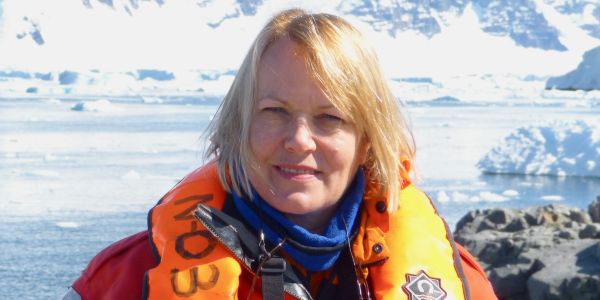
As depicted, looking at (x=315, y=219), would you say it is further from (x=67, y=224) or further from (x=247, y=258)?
(x=67, y=224)

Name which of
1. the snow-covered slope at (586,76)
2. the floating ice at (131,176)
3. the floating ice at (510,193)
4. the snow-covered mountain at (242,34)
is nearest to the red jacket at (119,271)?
the floating ice at (131,176)

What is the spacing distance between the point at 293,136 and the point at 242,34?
61.6m

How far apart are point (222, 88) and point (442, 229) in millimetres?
27017

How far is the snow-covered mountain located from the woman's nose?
41995mm

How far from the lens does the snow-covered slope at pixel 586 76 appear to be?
2753 centimetres

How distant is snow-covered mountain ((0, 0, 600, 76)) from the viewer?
49812mm

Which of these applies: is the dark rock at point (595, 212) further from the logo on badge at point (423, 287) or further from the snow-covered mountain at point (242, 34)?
the snow-covered mountain at point (242, 34)

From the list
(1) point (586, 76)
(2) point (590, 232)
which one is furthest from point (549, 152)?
(1) point (586, 76)

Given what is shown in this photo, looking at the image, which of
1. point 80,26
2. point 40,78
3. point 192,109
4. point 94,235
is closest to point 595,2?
point 80,26

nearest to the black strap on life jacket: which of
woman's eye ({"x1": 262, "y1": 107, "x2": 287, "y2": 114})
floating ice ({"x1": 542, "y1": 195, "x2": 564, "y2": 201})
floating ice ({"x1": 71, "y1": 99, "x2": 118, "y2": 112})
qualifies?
woman's eye ({"x1": 262, "y1": 107, "x2": 287, "y2": 114})

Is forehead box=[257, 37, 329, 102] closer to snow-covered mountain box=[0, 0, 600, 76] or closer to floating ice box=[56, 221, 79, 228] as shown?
floating ice box=[56, 221, 79, 228]

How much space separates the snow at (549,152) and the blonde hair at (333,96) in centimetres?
813

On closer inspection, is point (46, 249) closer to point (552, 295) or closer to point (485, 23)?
point (552, 295)

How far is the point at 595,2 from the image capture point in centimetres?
6612
